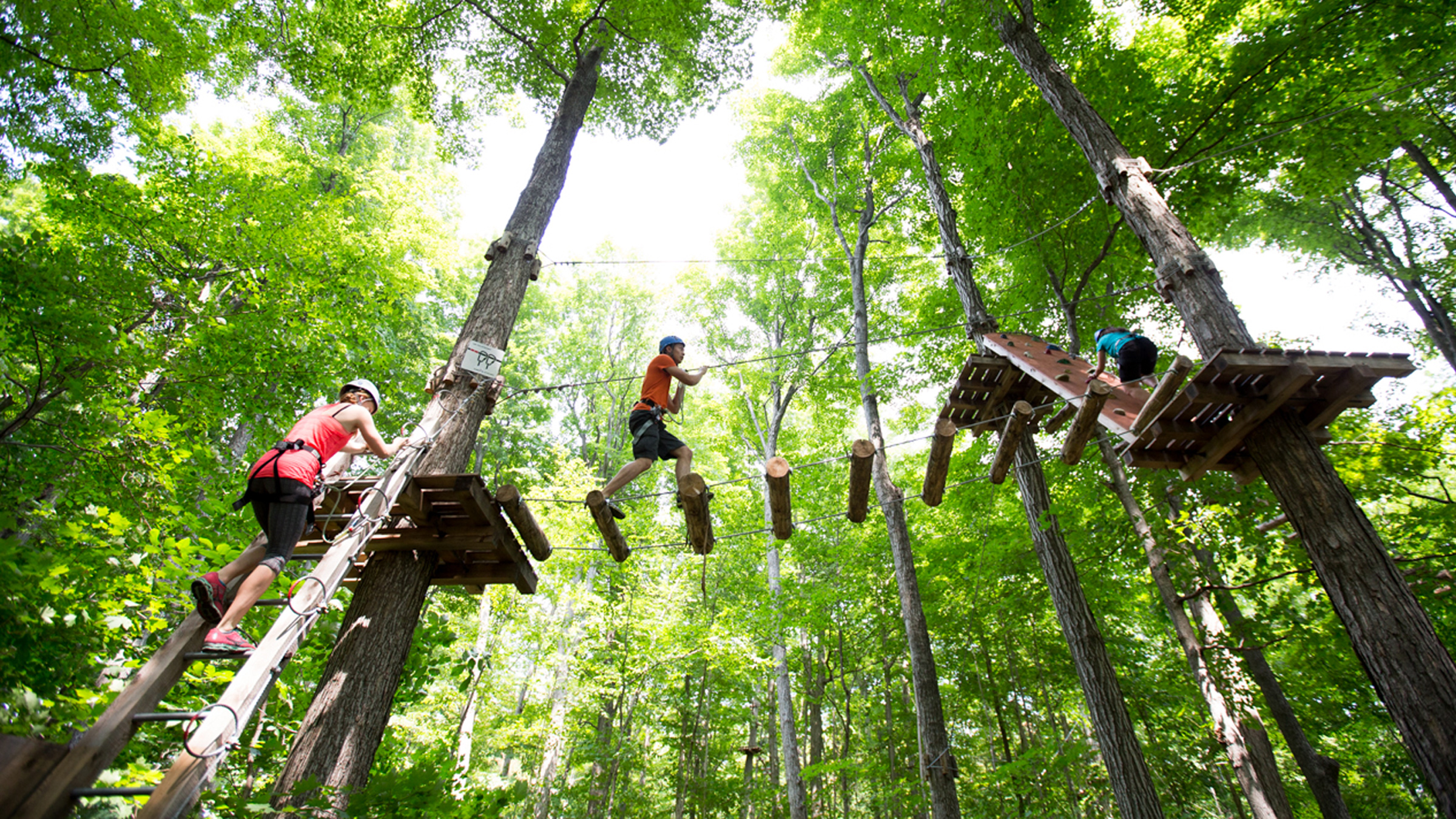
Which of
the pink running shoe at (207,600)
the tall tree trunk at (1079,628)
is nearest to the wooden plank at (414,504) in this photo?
the pink running shoe at (207,600)

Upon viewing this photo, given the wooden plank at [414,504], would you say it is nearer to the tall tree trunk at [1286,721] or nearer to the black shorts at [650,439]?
the black shorts at [650,439]

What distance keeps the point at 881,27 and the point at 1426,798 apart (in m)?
21.1

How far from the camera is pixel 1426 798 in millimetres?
13992

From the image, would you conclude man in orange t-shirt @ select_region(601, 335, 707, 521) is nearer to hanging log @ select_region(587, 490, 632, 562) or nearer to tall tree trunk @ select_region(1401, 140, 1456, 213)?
hanging log @ select_region(587, 490, 632, 562)

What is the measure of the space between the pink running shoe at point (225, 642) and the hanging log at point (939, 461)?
4.37 metres

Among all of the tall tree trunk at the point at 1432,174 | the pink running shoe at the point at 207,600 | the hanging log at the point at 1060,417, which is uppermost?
the tall tree trunk at the point at 1432,174

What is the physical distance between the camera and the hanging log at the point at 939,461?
15.5ft

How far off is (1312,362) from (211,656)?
6.16 meters

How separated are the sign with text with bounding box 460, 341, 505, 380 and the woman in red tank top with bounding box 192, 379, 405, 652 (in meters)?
0.95

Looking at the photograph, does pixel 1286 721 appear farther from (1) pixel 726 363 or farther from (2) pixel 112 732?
(2) pixel 112 732

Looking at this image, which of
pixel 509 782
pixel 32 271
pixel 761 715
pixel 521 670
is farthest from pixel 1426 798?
pixel 32 271

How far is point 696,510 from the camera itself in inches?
178

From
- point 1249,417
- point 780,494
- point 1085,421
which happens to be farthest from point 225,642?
point 1249,417

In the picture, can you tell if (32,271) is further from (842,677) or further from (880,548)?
(842,677)
